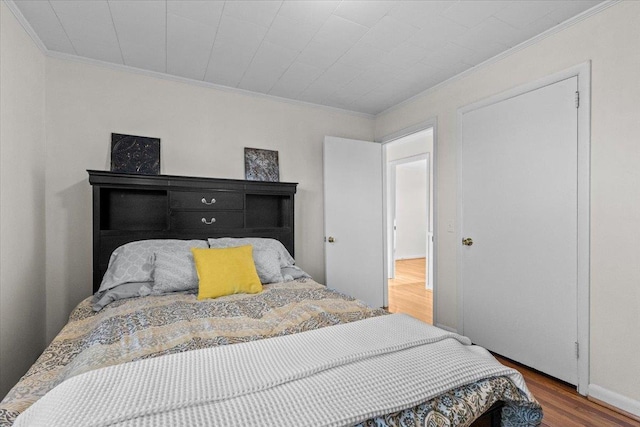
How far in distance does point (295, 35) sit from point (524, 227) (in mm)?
2240

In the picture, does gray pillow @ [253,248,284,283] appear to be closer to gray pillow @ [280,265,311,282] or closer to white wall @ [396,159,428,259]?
gray pillow @ [280,265,311,282]

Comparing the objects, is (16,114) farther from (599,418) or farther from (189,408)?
(599,418)

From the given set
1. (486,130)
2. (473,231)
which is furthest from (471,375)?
(486,130)

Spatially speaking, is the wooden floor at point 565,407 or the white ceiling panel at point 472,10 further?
the white ceiling panel at point 472,10

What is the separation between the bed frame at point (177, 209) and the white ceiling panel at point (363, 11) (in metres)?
1.63

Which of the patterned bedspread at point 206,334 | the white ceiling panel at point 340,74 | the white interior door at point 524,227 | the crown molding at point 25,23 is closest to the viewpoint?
the patterned bedspread at point 206,334

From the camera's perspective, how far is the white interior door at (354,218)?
11.5ft

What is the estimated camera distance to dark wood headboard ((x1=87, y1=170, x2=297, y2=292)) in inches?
96.7

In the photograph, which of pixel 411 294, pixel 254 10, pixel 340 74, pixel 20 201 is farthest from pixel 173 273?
pixel 411 294

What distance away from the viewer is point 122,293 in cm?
202

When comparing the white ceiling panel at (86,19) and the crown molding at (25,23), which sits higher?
the white ceiling panel at (86,19)

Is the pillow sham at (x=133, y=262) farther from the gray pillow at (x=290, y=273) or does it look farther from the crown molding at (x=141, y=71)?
the crown molding at (x=141, y=71)

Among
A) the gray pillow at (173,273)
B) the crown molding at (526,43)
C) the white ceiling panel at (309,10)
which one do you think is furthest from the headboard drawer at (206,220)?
the crown molding at (526,43)

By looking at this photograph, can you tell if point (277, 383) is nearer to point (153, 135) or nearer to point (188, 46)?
point (188, 46)
